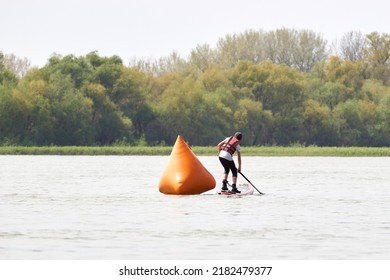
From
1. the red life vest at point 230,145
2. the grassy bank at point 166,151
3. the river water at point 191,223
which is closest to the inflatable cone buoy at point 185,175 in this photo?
the river water at point 191,223

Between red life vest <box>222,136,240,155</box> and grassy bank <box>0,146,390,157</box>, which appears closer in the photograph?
red life vest <box>222,136,240,155</box>

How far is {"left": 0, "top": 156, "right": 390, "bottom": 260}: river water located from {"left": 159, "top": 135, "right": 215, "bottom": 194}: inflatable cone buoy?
0.27m

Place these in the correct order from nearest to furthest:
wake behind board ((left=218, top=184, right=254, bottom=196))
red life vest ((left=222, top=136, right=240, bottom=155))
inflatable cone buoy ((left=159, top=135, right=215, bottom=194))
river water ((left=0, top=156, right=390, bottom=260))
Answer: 1. river water ((left=0, top=156, right=390, bottom=260))
2. red life vest ((left=222, top=136, right=240, bottom=155))
3. wake behind board ((left=218, top=184, right=254, bottom=196))
4. inflatable cone buoy ((left=159, top=135, right=215, bottom=194))

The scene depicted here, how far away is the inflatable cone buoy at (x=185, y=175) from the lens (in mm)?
25188

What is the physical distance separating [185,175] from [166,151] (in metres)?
50.0

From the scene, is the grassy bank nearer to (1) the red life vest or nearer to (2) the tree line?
(2) the tree line

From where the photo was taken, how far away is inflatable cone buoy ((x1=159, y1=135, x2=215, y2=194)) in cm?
2519

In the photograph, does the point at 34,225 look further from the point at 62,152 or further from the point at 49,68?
the point at 49,68

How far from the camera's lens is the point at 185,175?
82.6 feet

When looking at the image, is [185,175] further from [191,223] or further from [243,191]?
[191,223]

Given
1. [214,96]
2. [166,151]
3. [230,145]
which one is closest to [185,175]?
[230,145]

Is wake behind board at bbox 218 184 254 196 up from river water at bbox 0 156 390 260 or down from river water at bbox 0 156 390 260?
up

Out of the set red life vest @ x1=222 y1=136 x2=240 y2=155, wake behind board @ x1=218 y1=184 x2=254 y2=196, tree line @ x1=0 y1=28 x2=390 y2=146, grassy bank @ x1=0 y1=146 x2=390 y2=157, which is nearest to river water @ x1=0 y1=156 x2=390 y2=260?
wake behind board @ x1=218 y1=184 x2=254 y2=196

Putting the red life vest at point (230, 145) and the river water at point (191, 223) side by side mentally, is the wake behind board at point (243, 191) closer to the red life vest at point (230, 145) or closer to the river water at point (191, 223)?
the river water at point (191, 223)
